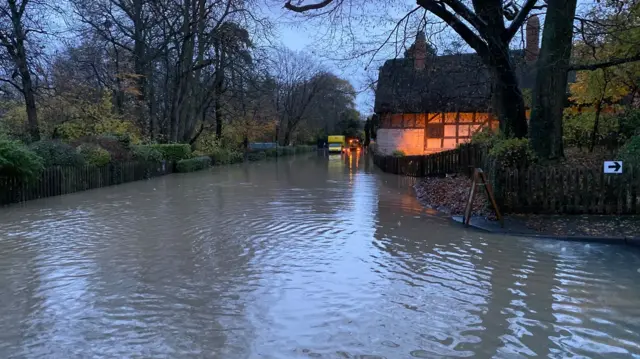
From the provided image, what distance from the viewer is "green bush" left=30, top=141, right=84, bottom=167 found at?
1594 cm

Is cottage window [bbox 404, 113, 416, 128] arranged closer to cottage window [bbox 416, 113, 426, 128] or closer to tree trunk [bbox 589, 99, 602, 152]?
cottage window [bbox 416, 113, 426, 128]

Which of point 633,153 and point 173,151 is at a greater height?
point 633,153

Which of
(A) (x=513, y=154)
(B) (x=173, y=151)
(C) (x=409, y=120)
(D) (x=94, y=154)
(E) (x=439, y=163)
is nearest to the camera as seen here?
(A) (x=513, y=154)

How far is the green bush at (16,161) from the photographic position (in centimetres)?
1296

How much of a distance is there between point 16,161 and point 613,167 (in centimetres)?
1428

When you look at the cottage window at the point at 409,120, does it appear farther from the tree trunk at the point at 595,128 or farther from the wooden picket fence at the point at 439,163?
the tree trunk at the point at 595,128

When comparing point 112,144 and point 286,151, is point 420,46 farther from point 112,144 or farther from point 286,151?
point 286,151

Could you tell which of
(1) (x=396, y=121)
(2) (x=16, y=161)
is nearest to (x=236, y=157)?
(1) (x=396, y=121)

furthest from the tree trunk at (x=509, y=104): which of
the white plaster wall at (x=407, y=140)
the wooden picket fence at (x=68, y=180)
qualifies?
the white plaster wall at (x=407, y=140)

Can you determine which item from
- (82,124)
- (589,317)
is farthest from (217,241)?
(82,124)

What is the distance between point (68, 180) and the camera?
55.5 ft

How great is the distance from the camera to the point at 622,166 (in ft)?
31.8

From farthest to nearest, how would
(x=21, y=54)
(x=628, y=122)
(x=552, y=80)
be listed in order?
1. (x=21, y=54)
2. (x=628, y=122)
3. (x=552, y=80)

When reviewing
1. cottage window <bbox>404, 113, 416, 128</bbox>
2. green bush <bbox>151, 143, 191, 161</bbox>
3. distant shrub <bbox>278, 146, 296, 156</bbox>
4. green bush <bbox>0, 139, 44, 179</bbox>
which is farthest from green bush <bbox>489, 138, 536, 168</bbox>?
distant shrub <bbox>278, 146, 296, 156</bbox>
